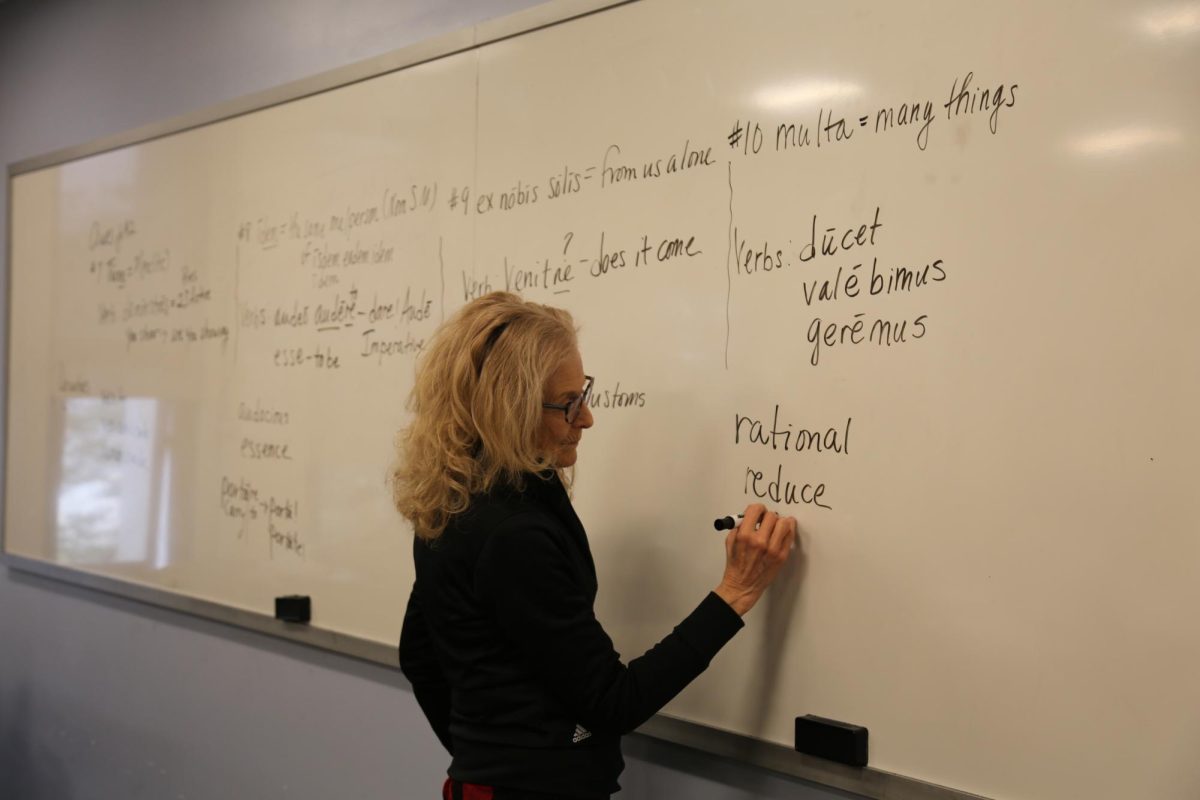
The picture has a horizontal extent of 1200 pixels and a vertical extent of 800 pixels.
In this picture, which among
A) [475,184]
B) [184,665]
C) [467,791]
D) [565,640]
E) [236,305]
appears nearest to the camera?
[565,640]

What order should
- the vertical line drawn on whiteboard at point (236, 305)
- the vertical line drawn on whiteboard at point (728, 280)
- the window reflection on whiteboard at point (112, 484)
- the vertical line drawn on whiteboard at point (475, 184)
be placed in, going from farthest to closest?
the window reflection on whiteboard at point (112, 484)
the vertical line drawn on whiteboard at point (236, 305)
the vertical line drawn on whiteboard at point (475, 184)
the vertical line drawn on whiteboard at point (728, 280)

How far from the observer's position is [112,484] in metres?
2.45

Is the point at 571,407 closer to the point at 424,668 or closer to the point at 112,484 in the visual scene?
the point at 424,668

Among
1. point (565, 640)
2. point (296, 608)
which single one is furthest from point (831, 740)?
point (296, 608)

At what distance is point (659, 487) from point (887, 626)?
38cm

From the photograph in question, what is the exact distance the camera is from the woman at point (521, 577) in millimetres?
1110

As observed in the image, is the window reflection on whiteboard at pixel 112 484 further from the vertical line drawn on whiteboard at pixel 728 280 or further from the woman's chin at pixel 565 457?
the vertical line drawn on whiteboard at pixel 728 280

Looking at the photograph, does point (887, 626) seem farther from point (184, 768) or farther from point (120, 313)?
point (120, 313)

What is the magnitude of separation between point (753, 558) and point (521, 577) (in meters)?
0.31

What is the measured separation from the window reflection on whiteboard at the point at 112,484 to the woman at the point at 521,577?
4.45 ft

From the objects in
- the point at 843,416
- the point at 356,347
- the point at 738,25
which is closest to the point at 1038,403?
→ the point at 843,416

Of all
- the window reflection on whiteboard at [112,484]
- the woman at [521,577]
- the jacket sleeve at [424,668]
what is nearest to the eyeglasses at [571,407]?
the woman at [521,577]

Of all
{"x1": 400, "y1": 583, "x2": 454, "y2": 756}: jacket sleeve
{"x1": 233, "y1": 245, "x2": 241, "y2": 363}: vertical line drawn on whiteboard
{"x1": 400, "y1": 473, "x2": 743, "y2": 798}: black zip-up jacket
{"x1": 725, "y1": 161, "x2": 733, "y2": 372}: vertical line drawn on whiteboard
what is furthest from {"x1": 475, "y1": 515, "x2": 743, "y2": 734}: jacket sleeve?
{"x1": 233, "y1": 245, "x2": 241, "y2": 363}: vertical line drawn on whiteboard

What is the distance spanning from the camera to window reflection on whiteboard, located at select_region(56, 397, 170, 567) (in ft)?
7.63
